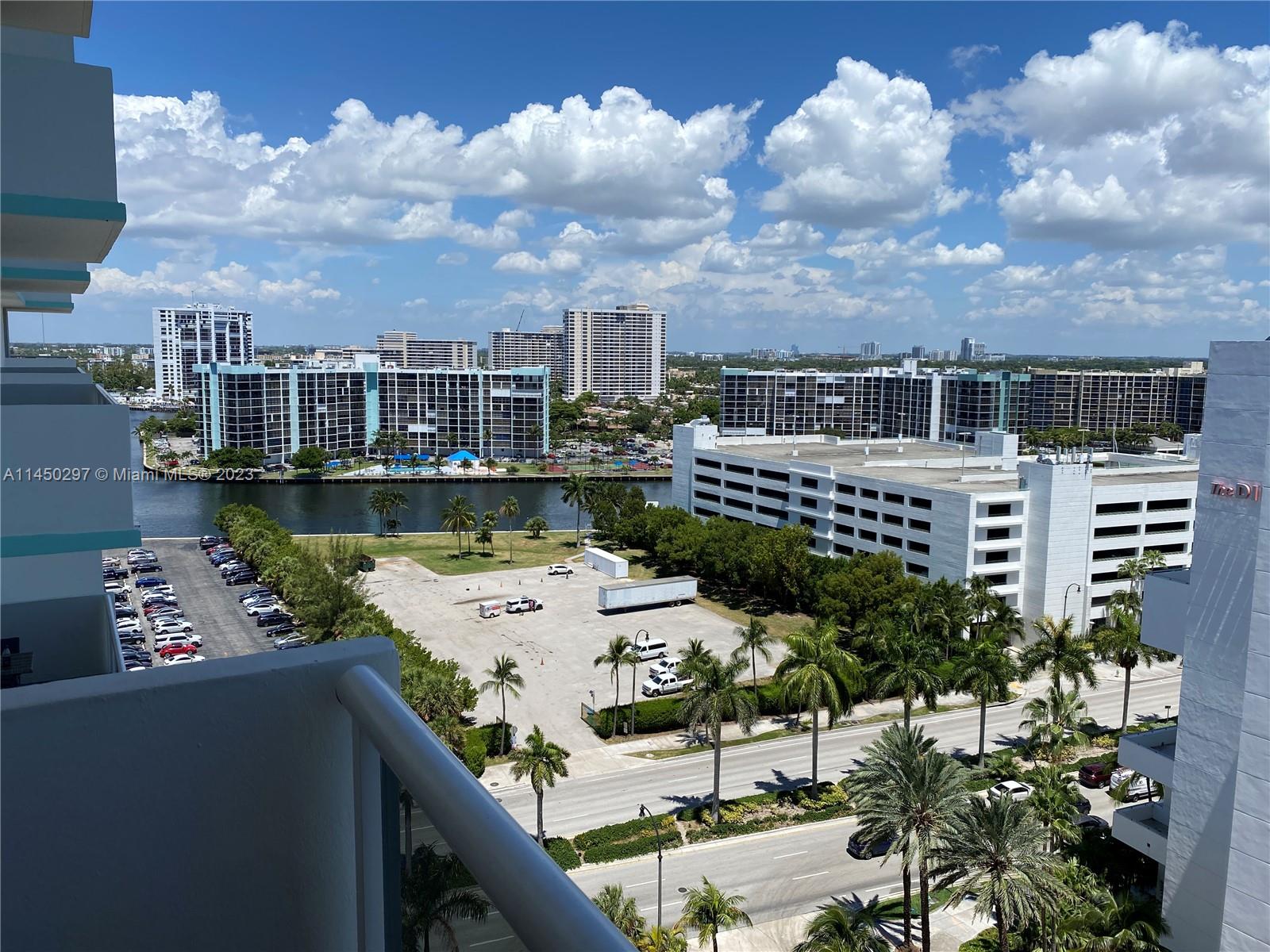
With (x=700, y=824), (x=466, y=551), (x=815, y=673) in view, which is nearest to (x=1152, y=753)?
(x=815, y=673)

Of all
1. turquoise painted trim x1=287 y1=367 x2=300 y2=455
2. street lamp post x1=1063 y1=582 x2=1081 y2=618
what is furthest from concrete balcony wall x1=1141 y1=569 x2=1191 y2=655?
turquoise painted trim x1=287 y1=367 x2=300 y2=455

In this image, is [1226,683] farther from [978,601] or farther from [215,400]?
[215,400]

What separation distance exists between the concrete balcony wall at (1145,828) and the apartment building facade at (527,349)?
116 metres

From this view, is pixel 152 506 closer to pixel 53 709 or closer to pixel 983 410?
pixel 53 709

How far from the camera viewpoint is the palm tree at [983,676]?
1691 centimetres

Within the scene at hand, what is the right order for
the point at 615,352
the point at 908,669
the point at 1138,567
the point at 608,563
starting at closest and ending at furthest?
the point at 908,669 < the point at 1138,567 < the point at 608,563 < the point at 615,352

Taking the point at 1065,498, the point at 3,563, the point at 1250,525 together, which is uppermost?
the point at 3,563

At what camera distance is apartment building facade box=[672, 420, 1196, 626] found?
24484mm

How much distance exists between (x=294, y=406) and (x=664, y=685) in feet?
147

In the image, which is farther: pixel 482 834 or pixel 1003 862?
pixel 1003 862

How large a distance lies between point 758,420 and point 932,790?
2370 inches

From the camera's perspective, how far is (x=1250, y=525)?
1053 cm

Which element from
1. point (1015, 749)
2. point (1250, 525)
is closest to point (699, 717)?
point (1015, 749)

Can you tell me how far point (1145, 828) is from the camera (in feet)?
40.5
